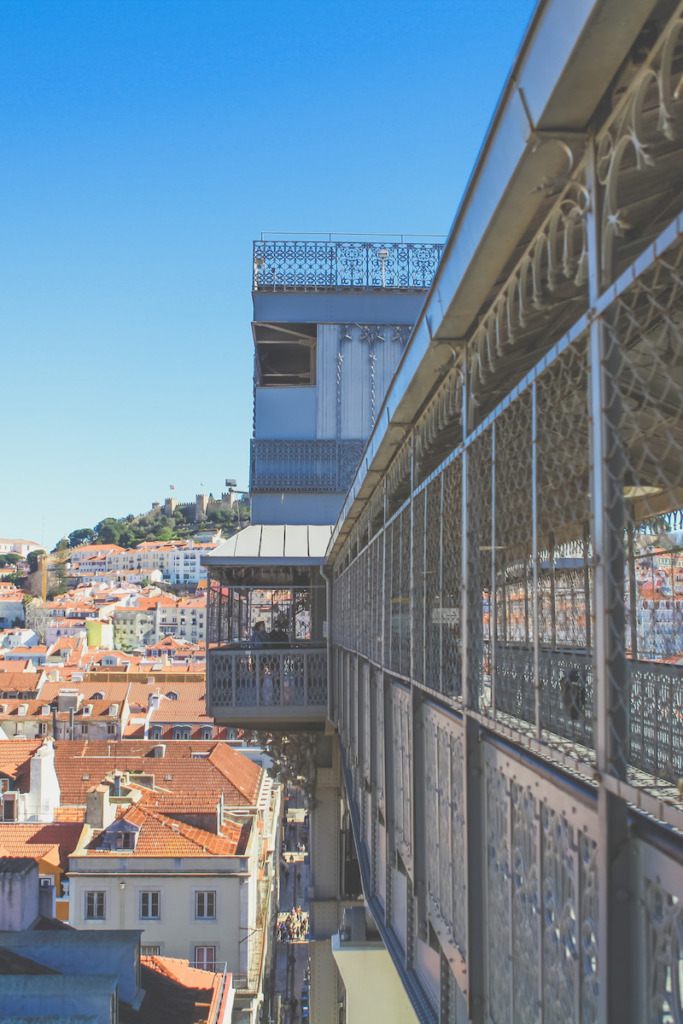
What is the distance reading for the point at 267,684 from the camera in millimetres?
14109

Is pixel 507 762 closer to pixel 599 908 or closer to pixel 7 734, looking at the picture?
pixel 599 908

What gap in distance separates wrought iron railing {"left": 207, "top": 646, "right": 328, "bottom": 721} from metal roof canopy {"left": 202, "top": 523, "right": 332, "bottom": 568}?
1350mm

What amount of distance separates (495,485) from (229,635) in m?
13.0

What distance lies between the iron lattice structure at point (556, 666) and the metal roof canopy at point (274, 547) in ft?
28.3

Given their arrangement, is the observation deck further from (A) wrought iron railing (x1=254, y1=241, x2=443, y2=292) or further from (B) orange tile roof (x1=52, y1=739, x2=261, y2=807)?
(B) orange tile roof (x1=52, y1=739, x2=261, y2=807)

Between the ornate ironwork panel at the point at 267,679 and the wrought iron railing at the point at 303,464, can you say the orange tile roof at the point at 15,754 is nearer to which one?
the wrought iron railing at the point at 303,464

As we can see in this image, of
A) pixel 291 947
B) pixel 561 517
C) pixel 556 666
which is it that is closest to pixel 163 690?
pixel 291 947

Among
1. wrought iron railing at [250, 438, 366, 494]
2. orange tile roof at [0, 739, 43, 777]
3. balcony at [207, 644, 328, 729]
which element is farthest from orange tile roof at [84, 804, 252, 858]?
balcony at [207, 644, 328, 729]

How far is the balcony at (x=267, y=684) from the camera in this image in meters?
13.8

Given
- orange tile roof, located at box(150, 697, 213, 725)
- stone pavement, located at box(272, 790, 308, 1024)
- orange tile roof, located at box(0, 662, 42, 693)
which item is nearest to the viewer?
stone pavement, located at box(272, 790, 308, 1024)

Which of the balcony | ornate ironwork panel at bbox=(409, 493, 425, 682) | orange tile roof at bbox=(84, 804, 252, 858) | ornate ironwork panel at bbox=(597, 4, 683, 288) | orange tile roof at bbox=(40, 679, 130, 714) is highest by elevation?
ornate ironwork panel at bbox=(597, 4, 683, 288)

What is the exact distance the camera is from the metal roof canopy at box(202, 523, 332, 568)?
1481 cm

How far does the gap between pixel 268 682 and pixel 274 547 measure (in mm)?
2229

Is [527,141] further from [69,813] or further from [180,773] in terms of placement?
[180,773]
